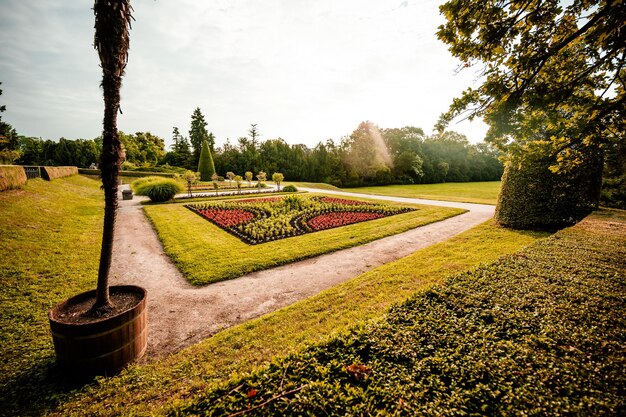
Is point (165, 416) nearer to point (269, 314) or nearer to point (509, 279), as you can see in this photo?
point (269, 314)

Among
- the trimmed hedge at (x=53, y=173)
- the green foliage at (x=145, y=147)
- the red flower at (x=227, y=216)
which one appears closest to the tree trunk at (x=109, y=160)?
the red flower at (x=227, y=216)

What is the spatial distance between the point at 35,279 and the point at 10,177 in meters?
11.2

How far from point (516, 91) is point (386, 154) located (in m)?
44.5

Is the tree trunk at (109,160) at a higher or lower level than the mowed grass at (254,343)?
higher

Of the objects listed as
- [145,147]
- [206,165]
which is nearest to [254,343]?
[206,165]

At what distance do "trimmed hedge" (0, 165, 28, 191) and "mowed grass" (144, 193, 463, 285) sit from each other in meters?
6.52

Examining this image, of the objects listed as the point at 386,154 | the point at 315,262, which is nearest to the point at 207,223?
the point at 315,262

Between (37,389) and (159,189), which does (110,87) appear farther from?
(159,189)

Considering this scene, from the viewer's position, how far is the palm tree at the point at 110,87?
3094 mm

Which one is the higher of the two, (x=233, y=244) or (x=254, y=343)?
(x=233, y=244)

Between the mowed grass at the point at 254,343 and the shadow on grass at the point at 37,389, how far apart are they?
7.1 inches

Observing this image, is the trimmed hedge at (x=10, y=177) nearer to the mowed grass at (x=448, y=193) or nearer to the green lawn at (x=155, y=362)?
the green lawn at (x=155, y=362)

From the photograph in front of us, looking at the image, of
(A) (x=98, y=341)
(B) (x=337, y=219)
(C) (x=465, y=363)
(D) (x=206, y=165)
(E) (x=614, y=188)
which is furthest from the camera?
(D) (x=206, y=165)

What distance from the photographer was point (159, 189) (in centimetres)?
1773
